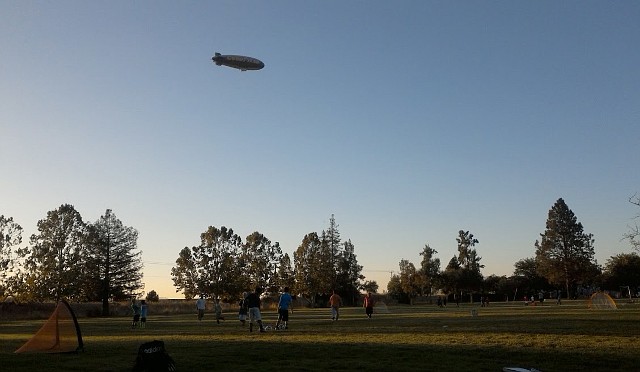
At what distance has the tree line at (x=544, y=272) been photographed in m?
105

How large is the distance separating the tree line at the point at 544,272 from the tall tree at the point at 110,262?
44962mm

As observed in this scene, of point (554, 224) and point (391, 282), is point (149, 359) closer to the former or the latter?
point (554, 224)

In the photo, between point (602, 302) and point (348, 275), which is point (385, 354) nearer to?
point (602, 302)

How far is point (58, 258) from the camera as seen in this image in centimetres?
7288

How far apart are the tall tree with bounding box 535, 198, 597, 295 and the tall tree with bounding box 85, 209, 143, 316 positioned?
69.0 m

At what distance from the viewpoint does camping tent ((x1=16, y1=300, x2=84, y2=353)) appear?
17.1m

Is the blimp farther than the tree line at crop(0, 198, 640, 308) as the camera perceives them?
No

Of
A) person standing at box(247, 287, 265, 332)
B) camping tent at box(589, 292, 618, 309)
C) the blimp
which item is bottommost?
camping tent at box(589, 292, 618, 309)

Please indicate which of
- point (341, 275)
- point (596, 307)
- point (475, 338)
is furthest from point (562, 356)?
point (341, 275)

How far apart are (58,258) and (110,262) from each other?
10.4 metres

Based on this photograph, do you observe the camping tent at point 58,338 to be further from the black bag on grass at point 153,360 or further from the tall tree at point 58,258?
the tall tree at point 58,258

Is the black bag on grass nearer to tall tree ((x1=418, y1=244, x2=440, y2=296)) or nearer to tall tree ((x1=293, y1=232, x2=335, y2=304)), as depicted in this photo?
tall tree ((x1=293, y1=232, x2=335, y2=304))

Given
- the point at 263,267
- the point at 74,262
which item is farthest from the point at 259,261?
the point at 74,262

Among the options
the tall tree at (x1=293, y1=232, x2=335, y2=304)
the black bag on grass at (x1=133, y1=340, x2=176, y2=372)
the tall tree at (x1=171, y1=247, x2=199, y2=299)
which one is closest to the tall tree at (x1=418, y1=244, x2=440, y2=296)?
the tall tree at (x1=293, y1=232, x2=335, y2=304)
